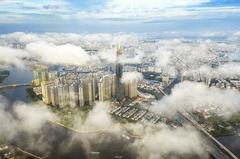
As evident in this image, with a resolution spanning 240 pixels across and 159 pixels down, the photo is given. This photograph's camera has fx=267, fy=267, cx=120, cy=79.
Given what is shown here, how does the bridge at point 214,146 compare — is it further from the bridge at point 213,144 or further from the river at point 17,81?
the river at point 17,81

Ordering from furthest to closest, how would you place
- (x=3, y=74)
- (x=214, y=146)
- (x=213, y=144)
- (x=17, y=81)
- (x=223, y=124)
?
1. (x=3, y=74)
2. (x=17, y=81)
3. (x=223, y=124)
4. (x=213, y=144)
5. (x=214, y=146)

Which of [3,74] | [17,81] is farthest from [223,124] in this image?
[3,74]

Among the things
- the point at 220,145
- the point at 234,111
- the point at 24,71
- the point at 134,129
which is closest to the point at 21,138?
the point at 134,129

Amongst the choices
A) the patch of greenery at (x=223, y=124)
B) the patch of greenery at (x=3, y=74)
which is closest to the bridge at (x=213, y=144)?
the patch of greenery at (x=223, y=124)

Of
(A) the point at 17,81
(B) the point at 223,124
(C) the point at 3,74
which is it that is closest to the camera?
(B) the point at 223,124

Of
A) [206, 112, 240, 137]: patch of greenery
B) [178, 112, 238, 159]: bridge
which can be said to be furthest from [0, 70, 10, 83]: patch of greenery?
[206, 112, 240, 137]: patch of greenery

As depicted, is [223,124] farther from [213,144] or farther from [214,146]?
[214,146]

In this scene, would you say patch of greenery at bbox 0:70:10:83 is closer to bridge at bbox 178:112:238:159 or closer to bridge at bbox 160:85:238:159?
bridge at bbox 160:85:238:159

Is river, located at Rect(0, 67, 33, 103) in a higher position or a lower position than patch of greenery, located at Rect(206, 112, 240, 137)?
higher

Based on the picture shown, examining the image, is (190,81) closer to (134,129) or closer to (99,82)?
(99,82)

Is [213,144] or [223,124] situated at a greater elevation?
[223,124]

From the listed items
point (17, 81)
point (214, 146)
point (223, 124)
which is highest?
point (17, 81)
